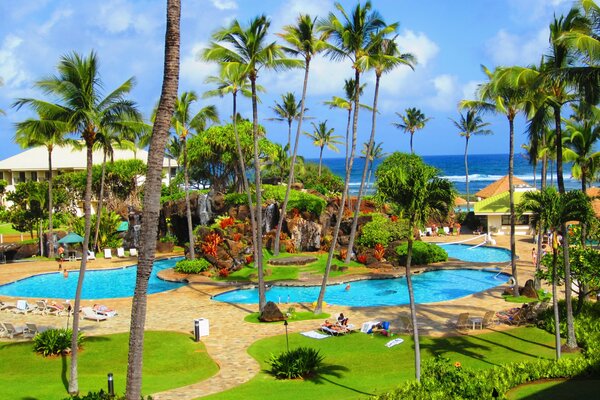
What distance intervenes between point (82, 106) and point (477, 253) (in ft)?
114

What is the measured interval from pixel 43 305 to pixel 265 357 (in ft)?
40.9

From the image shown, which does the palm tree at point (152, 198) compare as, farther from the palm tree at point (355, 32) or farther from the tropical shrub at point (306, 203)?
the tropical shrub at point (306, 203)

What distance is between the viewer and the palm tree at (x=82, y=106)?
52.8 ft

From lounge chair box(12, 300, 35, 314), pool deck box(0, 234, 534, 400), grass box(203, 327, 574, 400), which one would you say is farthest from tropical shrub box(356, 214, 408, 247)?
lounge chair box(12, 300, 35, 314)

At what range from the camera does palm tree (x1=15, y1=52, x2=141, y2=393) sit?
52.8 feet

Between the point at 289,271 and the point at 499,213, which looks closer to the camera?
the point at 289,271

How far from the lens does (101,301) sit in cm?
2883

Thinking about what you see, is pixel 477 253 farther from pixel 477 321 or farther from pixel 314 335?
pixel 314 335

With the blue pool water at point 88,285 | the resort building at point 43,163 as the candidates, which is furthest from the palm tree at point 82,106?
the resort building at point 43,163

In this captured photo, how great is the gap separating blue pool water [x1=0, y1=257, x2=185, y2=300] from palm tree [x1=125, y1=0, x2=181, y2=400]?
73.3ft

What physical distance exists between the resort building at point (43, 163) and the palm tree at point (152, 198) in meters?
55.0

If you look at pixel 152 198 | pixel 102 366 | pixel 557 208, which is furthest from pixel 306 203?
pixel 152 198

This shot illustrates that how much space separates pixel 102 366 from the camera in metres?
18.3

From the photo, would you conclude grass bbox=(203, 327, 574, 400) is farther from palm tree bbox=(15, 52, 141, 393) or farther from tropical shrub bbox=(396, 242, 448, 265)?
tropical shrub bbox=(396, 242, 448, 265)
